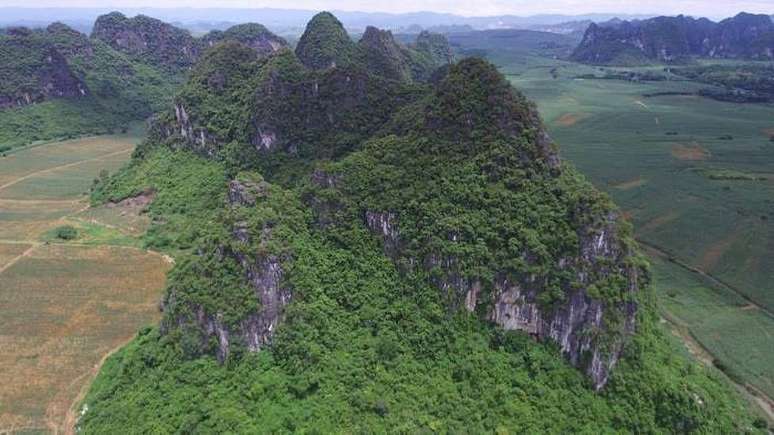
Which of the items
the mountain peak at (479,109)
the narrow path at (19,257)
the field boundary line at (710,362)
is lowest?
the field boundary line at (710,362)

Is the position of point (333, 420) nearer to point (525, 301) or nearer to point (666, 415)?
point (525, 301)

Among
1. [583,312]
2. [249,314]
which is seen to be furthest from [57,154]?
[583,312]

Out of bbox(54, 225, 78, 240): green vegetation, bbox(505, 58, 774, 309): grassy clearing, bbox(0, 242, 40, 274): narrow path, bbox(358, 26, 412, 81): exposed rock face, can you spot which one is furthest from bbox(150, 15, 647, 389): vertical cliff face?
bbox(358, 26, 412, 81): exposed rock face

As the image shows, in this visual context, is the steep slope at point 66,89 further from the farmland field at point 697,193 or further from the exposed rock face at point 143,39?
the farmland field at point 697,193

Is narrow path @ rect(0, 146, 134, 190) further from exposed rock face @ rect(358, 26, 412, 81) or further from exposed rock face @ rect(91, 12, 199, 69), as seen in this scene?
exposed rock face @ rect(91, 12, 199, 69)

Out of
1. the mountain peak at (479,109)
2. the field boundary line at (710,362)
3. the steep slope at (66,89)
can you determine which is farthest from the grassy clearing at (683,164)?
the steep slope at (66,89)

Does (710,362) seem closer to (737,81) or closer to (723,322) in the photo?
(723,322)
